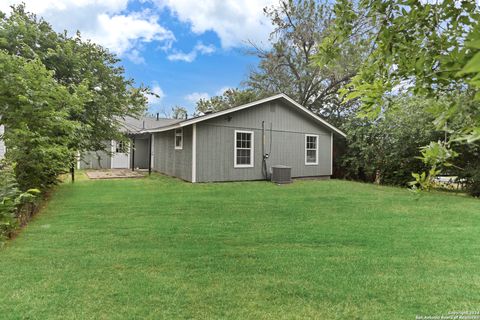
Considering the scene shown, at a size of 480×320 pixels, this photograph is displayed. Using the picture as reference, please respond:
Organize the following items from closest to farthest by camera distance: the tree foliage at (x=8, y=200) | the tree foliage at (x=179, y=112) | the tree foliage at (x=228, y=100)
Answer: the tree foliage at (x=8, y=200) → the tree foliage at (x=228, y=100) → the tree foliage at (x=179, y=112)

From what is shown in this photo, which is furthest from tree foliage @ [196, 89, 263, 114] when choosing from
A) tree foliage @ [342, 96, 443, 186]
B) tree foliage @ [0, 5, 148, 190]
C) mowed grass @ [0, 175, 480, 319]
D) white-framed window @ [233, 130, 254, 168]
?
mowed grass @ [0, 175, 480, 319]

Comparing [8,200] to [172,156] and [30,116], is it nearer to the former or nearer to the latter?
[30,116]

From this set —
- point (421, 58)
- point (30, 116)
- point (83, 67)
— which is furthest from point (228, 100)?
point (421, 58)

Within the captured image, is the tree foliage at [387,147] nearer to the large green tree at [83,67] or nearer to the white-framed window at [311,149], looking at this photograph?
the white-framed window at [311,149]

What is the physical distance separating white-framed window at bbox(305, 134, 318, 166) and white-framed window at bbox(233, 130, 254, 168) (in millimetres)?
3078

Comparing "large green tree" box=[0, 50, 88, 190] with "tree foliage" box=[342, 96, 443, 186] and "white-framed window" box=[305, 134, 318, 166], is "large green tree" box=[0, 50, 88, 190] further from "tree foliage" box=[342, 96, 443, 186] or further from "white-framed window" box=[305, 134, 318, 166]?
"tree foliage" box=[342, 96, 443, 186]

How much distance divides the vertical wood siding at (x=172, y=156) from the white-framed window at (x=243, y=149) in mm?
1838

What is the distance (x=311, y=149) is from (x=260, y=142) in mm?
2973

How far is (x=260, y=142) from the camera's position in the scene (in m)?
Result: 12.8

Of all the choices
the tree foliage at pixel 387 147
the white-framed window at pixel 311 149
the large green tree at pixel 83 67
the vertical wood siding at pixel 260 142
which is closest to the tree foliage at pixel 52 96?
the large green tree at pixel 83 67

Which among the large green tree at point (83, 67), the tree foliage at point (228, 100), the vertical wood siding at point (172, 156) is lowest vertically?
the vertical wood siding at point (172, 156)

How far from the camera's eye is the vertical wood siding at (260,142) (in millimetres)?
11648

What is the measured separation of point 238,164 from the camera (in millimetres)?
12383

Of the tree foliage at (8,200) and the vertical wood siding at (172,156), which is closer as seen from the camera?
the tree foliage at (8,200)
